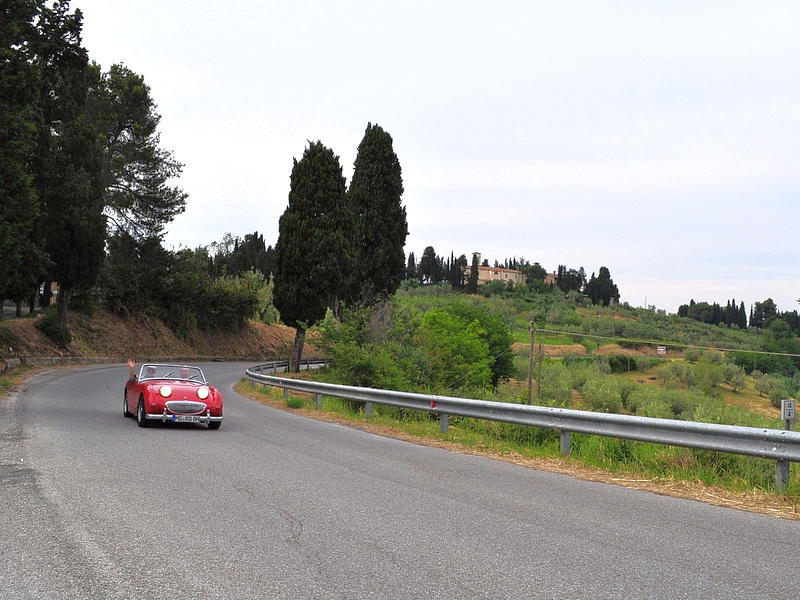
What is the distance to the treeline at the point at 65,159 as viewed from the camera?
20.6 meters

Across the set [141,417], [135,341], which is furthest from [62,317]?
[141,417]

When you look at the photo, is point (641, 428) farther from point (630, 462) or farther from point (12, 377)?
point (12, 377)

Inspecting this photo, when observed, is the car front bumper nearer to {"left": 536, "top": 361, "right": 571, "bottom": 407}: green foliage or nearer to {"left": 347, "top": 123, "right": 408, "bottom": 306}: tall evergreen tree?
{"left": 347, "top": 123, "right": 408, "bottom": 306}: tall evergreen tree

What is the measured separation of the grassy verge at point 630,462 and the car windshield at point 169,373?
352 centimetres

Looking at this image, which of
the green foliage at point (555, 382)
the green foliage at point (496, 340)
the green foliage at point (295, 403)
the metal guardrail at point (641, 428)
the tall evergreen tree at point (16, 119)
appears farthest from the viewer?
the green foliage at point (496, 340)

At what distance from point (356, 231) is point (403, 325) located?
13.7 m

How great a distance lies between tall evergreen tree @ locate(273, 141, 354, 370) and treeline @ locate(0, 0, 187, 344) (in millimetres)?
9978

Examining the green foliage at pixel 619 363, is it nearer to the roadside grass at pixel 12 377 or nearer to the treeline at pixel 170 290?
the treeline at pixel 170 290

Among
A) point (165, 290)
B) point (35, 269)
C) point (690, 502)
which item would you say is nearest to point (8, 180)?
point (35, 269)

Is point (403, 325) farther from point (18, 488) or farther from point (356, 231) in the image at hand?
point (18, 488)

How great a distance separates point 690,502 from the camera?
24.0ft

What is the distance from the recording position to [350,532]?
5484 mm

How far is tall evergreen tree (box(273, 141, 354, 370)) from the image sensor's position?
35.2 m

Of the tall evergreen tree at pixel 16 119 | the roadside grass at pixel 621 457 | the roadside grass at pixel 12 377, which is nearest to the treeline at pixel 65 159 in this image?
the tall evergreen tree at pixel 16 119
